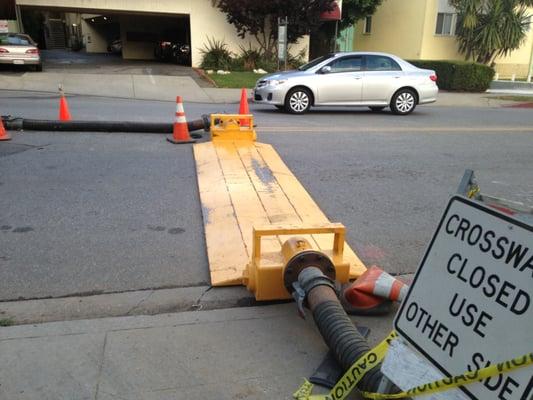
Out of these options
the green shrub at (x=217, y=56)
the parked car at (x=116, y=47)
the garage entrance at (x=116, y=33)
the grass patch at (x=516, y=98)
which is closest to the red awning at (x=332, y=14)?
the green shrub at (x=217, y=56)

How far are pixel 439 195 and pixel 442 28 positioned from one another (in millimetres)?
24484

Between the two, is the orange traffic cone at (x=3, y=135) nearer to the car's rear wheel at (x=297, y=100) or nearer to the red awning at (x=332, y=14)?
the car's rear wheel at (x=297, y=100)

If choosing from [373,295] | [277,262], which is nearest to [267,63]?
[277,262]


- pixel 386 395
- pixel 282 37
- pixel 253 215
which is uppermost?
pixel 282 37

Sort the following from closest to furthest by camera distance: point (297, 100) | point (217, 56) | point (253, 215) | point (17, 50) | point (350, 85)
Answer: point (253, 215), point (297, 100), point (350, 85), point (17, 50), point (217, 56)

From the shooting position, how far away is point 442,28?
2748 cm

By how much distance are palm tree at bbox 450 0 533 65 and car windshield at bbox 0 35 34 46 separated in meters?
20.9

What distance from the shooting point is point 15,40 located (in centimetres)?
1991

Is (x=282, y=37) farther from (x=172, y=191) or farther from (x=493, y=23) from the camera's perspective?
(x=172, y=191)

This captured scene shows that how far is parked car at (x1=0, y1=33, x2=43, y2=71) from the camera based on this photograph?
19672 mm

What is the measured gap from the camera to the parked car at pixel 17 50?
1967cm

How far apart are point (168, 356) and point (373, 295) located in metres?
1.43

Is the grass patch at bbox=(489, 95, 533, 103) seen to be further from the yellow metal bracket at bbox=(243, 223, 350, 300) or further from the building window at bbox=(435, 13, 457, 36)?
the yellow metal bracket at bbox=(243, 223, 350, 300)

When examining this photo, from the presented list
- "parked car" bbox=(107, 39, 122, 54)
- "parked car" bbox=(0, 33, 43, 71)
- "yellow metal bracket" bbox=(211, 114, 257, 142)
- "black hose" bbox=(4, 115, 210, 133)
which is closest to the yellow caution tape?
"yellow metal bracket" bbox=(211, 114, 257, 142)
